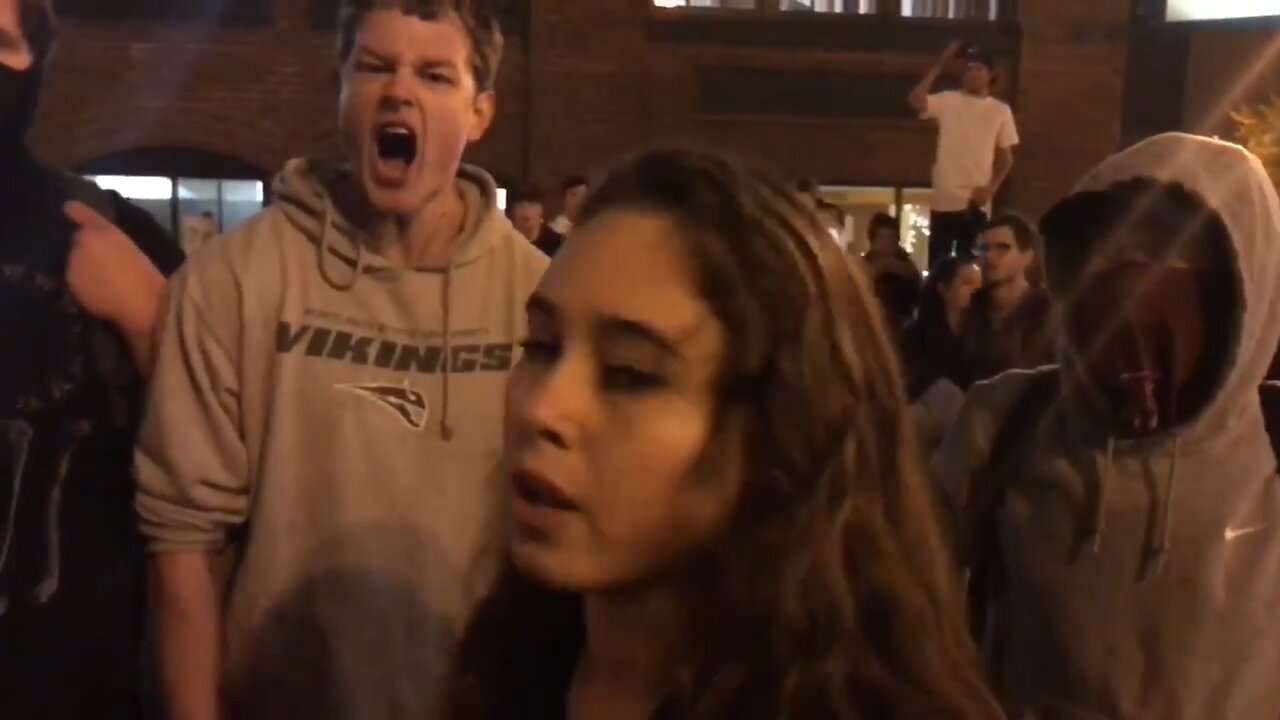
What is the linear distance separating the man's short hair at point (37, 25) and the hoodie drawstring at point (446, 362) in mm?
661

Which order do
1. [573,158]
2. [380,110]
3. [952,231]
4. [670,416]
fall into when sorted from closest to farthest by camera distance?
[670,416], [380,110], [952,231], [573,158]

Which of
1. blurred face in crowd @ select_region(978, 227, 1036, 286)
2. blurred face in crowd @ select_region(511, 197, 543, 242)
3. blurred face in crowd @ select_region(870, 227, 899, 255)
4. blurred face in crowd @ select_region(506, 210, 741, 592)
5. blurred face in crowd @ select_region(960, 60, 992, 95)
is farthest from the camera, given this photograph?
Answer: blurred face in crowd @ select_region(960, 60, 992, 95)

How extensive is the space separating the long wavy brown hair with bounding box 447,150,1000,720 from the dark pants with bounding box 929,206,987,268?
6.63 meters

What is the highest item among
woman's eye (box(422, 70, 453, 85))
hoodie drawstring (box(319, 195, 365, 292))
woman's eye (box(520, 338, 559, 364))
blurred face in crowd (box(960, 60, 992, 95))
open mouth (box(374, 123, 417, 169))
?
blurred face in crowd (box(960, 60, 992, 95))

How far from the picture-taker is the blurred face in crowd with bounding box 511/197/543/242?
7.23m

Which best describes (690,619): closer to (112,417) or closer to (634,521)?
(634,521)

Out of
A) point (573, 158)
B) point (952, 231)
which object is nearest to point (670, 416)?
point (952, 231)

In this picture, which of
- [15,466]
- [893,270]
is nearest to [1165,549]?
[15,466]

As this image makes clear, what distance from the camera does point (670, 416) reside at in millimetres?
1146

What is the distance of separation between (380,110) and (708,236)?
3.29 ft

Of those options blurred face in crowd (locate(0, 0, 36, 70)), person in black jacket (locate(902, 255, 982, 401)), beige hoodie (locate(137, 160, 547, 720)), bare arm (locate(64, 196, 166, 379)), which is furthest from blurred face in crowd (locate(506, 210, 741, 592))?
person in black jacket (locate(902, 255, 982, 401))

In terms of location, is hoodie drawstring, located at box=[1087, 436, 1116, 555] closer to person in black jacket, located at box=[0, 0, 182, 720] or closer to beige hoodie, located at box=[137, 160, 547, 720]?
beige hoodie, located at box=[137, 160, 547, 720]

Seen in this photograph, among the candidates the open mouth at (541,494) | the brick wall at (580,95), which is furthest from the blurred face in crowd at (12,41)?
the brick wall at (580,95)

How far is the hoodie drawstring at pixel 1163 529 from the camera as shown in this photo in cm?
209
